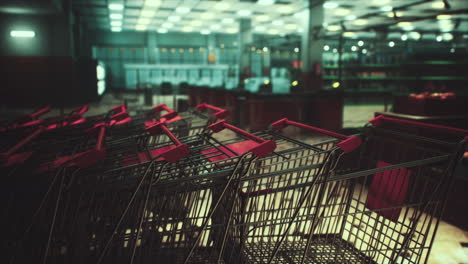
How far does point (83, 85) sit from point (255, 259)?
14.6m

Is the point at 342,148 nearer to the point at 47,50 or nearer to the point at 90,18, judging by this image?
the point at 47,50

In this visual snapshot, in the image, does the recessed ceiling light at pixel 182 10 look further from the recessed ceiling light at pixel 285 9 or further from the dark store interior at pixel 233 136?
the recessed ceiling light at pixel 285 9

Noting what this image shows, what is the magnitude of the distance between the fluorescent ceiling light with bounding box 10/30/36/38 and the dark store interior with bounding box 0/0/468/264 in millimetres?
50

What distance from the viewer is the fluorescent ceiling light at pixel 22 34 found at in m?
13.6

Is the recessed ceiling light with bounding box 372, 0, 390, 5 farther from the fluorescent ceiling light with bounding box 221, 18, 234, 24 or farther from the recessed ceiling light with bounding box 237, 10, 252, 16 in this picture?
the fluorescent ceiling light with bounding box 221, 18, 234, 24

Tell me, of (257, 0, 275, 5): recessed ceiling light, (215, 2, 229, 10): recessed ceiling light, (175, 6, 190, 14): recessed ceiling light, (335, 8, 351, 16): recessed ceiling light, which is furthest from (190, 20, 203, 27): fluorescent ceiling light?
(335, 8, 351, 16): recessed ceiling light

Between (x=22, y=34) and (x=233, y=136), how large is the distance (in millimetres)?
10869

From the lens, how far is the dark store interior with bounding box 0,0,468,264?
62.1 inches

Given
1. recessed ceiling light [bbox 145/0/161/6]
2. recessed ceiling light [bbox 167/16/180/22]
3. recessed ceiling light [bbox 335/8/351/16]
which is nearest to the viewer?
recessed ceiling light [bbox 145/0/161/6]

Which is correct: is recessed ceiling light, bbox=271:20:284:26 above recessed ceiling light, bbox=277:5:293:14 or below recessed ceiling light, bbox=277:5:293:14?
above

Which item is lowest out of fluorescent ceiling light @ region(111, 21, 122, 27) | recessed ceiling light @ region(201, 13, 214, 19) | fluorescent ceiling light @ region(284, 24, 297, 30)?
recessed ceiling light @ region(201, 13, 214, 19)

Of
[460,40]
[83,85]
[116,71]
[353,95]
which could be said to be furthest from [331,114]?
[116,71]

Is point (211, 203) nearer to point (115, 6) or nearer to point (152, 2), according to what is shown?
point (152, 2)

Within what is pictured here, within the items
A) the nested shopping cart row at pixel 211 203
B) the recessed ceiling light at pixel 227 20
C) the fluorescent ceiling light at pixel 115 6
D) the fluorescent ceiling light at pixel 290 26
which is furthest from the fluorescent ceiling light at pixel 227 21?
the nested shopping cart row at pixel 211 203
